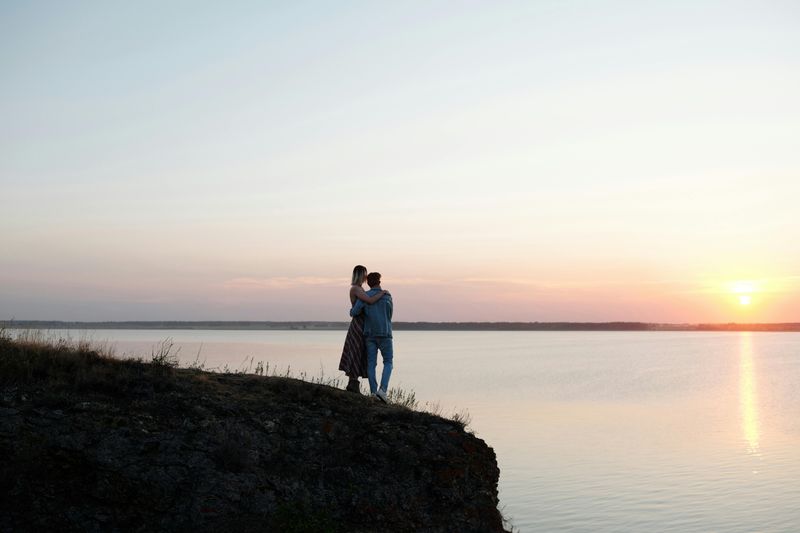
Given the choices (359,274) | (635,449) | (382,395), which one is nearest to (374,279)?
(359,274)

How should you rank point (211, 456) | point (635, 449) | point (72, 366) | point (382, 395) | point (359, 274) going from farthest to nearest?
point (635, 449), point (359, 274), point (382, 395), point (72, 366), point (211, 456)

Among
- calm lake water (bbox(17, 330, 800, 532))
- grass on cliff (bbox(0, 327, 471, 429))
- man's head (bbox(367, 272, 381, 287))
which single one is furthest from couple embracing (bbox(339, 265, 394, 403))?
calm lake water (bbox(17, 330, 800, 532))

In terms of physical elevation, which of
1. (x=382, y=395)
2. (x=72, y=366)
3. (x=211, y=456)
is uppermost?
(x=72, y=366)

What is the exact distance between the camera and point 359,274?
1374cm

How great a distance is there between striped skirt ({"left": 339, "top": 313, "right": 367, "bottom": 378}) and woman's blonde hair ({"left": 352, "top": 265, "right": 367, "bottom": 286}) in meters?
0.64

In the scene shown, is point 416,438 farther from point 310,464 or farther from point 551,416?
point 551,416

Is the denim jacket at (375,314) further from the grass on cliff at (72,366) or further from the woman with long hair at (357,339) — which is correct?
the grass on cliff at (72,366)

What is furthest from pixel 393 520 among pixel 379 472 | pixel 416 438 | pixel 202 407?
pixel 202 407

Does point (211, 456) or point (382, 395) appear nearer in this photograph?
point (211, 456)

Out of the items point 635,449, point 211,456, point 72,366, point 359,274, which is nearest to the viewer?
point 211,456

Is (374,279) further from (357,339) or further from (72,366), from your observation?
(72,366)

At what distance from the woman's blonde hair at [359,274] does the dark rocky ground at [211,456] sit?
244cm

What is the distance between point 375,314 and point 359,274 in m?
0.76

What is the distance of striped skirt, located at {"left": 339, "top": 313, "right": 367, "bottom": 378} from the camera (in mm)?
13930
